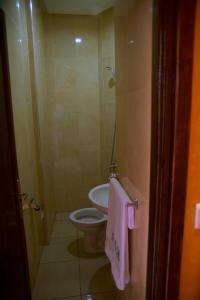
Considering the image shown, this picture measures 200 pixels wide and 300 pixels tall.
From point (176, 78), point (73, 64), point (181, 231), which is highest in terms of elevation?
point (73, 64)

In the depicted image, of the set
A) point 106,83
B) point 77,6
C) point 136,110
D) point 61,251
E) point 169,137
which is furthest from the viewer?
point 106,83

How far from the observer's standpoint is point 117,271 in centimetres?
125

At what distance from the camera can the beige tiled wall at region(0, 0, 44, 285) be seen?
1618 mm

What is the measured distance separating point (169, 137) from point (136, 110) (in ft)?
1.24

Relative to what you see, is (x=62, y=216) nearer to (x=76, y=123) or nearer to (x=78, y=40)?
(x=76, y=123)

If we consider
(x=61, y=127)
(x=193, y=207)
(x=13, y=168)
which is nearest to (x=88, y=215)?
(x=61, y=127)

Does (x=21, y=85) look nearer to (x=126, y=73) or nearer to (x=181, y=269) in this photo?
(x=126, y=73)

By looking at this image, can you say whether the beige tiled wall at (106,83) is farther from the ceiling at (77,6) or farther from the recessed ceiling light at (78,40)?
the recessed ceiling light at (78,40)

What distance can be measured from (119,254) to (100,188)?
3.18ft

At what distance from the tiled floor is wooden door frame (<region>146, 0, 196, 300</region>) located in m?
1.21

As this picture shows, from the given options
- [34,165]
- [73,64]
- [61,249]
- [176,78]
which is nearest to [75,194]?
[61,249]

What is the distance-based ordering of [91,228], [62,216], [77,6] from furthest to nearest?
[62,216]
[77,6]
[91,228]

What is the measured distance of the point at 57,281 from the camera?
203 cm

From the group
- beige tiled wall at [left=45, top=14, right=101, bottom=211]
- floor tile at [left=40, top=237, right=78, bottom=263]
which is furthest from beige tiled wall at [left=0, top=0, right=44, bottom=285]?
beige tiled wall at [left=45, top=14, right=101, bottom=211]
